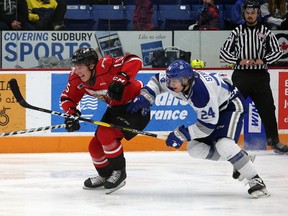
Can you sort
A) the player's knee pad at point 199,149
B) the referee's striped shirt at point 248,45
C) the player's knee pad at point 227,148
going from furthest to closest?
the referee's striped shirt at point 248,45
the player's knee pad at point 199,149
the player's knee pad at point 227,148

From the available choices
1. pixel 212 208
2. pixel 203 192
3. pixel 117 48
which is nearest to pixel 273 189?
pixel 203 192

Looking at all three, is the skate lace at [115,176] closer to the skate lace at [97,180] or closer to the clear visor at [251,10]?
the skate lace at [97,180]

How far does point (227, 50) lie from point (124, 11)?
3.58 ft

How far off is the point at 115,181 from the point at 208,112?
2.58 feet

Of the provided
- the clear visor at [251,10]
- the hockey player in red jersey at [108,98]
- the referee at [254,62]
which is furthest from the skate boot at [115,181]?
the clear visor at [251,10]

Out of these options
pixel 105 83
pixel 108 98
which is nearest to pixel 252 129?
pixel 108 98

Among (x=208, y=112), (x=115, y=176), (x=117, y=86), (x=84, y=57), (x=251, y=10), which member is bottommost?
(x=115, y=176)

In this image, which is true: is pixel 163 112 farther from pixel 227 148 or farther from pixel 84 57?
pixel 227 148

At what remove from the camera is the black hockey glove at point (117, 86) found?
4.89m

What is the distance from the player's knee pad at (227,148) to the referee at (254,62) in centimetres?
259

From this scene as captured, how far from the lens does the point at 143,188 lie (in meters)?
5.37

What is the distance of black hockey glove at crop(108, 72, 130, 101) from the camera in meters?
4.89

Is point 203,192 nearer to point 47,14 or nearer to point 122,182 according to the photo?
point 122,182

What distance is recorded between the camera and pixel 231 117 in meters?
4.93
